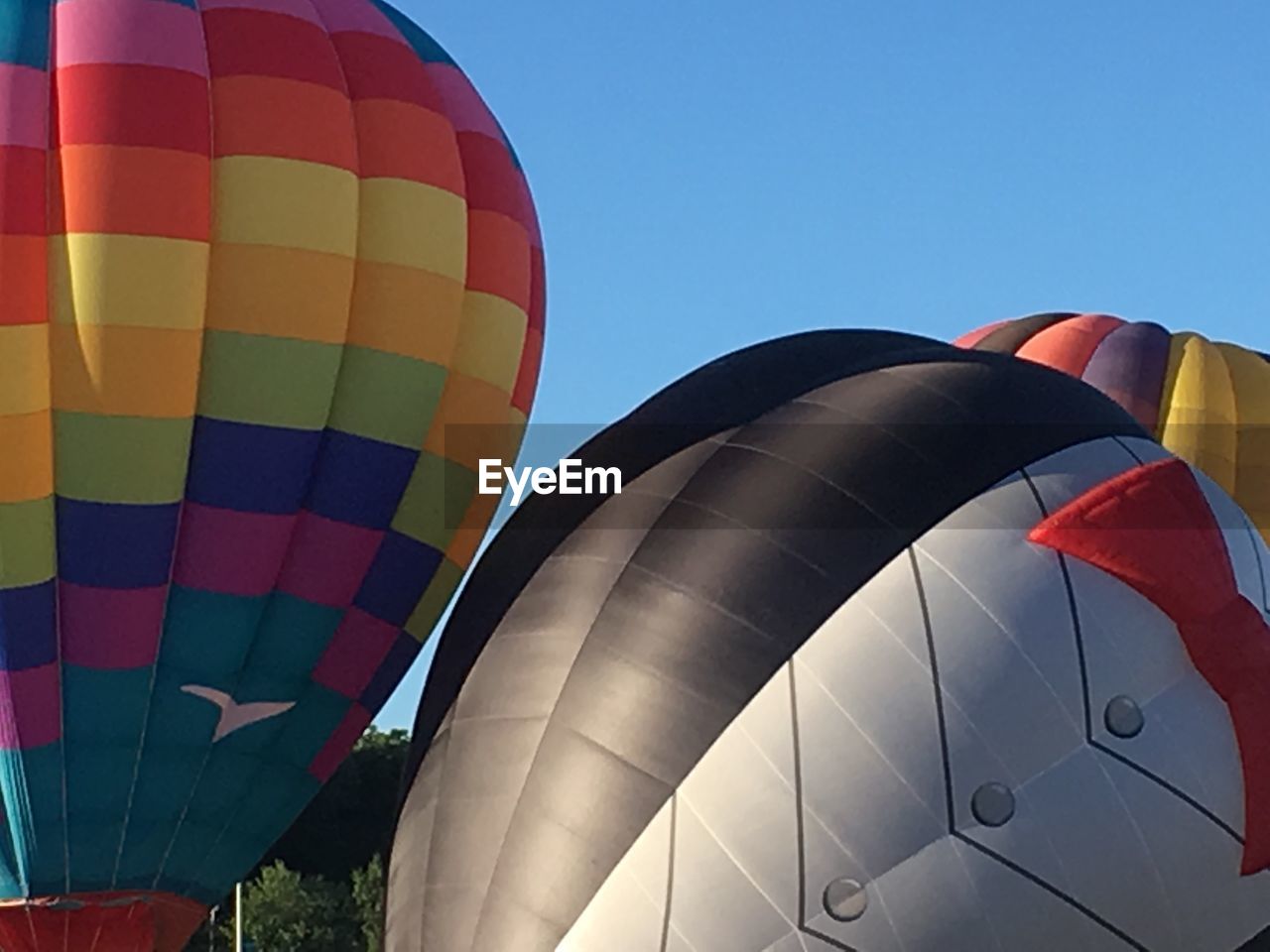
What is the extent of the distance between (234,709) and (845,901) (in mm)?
4840

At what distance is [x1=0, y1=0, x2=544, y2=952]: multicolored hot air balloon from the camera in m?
11.6

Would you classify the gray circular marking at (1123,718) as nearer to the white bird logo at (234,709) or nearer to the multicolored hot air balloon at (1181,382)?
the white bird logo at (234,709)

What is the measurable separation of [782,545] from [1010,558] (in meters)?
0.99

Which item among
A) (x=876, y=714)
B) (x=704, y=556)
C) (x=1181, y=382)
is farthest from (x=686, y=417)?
(x=1181, y=382)

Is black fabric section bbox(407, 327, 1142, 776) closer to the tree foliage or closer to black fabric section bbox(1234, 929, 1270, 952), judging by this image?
black fabric section bbox(1234, 929, 1270, 952)

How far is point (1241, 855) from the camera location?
30.1 ft

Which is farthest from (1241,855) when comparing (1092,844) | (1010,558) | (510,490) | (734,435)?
(510,490)

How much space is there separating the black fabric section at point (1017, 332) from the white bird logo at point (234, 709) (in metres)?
10.4

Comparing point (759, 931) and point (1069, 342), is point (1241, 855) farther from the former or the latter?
point (1069, 342)

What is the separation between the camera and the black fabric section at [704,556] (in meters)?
9.11

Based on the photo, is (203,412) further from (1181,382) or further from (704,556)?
(1181,382)

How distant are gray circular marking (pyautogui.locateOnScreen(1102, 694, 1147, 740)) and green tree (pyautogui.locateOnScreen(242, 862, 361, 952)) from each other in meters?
18.7

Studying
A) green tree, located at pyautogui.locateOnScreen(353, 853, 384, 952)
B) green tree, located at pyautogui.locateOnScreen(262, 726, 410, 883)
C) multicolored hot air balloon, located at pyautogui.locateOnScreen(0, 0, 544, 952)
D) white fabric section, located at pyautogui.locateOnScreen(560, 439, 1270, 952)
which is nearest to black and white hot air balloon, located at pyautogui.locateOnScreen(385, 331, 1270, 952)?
white fabric section, located at pyautogui.locateOnScreen(560, 439, 1270, 952)

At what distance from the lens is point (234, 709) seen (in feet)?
40.9
